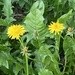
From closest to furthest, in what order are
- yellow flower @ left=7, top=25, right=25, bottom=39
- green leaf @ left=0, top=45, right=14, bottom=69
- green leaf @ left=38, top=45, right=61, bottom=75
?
yellow flower @ left=7, top=25, right=25, bottom=39 → green leaf @ left=38, top=45, right=61, bottom=75 → green leaf @ left=0, top=45, right=14, bottom=69

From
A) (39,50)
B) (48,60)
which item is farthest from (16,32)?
(48,60)

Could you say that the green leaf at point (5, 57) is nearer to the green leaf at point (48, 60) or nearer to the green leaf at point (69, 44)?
the green leaf at point (48, 60)

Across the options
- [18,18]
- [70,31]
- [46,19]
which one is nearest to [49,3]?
[46,19]

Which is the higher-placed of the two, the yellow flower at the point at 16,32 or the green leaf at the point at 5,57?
the yellow flower at the point at 16,32

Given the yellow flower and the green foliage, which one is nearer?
the yellow flower

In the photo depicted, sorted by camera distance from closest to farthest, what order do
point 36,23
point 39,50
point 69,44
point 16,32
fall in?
point 16,32 → point 39,50 → point 69,44 → point 36,23

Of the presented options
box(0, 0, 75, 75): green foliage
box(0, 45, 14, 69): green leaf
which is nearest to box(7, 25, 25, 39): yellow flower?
box(0, 0, 75, 75): green foliage

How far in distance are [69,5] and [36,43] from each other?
1.50ft

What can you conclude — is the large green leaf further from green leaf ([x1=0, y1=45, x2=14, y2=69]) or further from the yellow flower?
the yellow flower

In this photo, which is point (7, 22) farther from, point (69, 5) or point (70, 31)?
point (70, 31)

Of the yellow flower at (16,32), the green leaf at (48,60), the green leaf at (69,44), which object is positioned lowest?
the green leaf at (48,60)

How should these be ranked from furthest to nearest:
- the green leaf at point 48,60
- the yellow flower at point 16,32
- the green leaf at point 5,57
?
the green leaf at point 5,57 < the green leaf at point 48,60 < the yellow flower at point 16,32

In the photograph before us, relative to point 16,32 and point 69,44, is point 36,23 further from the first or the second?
point 16,32

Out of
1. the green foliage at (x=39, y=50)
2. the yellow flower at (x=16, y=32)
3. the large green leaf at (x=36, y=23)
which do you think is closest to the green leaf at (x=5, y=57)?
the green foliage at (x=39, y=50)
